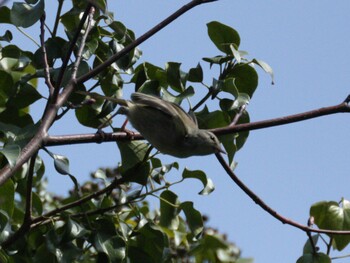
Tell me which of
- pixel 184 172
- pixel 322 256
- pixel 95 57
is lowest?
pixel 322 256

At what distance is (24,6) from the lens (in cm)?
370

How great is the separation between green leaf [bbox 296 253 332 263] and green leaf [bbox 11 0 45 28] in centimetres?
186

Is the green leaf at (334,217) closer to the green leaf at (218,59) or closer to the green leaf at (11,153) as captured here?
the green leaf at (218,59)

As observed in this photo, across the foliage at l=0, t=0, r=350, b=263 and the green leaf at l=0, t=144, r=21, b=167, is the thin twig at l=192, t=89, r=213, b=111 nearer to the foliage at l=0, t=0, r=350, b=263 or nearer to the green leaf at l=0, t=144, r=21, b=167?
the foliage at l=0, t=0, r=350, b=263

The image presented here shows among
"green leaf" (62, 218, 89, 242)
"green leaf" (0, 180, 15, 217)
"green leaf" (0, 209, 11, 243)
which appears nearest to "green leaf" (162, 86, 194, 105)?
"green leaf" (62, 218, 89, 242)

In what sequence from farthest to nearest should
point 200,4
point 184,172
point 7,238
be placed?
point 184,172 < point 7,238 < point 200,4

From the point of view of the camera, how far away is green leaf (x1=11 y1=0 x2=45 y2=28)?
3604 millimetres

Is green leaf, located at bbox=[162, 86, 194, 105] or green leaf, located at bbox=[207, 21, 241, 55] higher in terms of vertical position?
green leaf, located at bbox=[207, 21, 241, 55]

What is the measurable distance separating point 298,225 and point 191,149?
2.93 ft

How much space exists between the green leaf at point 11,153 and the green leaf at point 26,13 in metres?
0.90

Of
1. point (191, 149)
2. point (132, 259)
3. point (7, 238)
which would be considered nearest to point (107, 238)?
point (132, 259)

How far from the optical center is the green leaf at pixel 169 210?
3.99m

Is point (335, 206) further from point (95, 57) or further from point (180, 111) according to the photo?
point (95, 57)

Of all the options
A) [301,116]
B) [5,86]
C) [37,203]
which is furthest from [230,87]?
[37,203]
